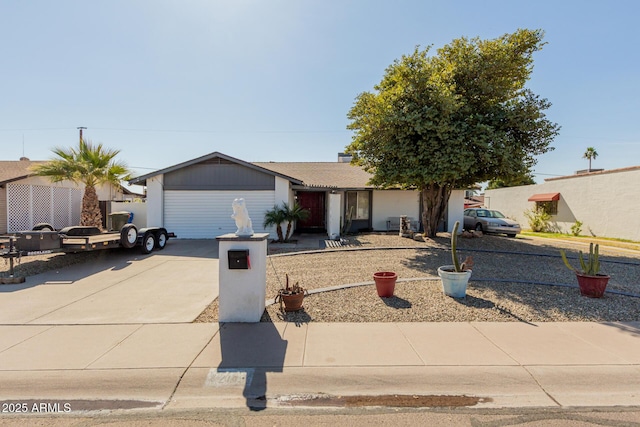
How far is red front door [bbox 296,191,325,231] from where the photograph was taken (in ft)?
60.4

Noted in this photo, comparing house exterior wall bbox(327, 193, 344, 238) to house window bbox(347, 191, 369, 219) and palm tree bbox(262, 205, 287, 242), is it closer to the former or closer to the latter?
palm tree bbox(262, 205, 287, 242)

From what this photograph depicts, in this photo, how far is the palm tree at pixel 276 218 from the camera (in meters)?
13.9

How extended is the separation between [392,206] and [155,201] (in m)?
11.9

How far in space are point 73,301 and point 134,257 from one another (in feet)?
16.3

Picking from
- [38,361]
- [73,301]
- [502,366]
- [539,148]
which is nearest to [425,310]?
[502,366]

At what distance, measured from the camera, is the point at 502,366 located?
3824 mm

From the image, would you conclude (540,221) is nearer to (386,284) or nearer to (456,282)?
(456,282)

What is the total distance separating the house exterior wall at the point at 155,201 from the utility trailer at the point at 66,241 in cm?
342

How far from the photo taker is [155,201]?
14961 millimetres

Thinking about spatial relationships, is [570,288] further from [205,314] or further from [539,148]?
[205,314]

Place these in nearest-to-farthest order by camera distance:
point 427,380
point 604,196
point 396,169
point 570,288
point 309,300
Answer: point 427,380, point 309,300, point 570,288, point 396,169, point 604,196

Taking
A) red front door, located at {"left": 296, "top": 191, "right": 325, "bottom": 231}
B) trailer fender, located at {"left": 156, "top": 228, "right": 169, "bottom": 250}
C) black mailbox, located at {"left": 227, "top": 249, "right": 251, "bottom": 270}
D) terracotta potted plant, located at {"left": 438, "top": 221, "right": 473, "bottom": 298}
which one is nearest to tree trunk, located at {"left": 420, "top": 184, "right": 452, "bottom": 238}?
red front door, located at {"left": 296, "top": 191, "right": 325, "bottom": 231}

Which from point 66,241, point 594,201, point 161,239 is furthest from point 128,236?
point 594,201

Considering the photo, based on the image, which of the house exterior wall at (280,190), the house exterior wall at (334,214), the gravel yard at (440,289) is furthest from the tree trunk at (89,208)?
the house exterior wall at (334,214)
